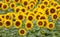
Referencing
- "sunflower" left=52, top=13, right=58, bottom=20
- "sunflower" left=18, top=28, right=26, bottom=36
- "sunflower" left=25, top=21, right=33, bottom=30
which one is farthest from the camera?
"sunflower" left=52, top=13, right=58, bottom=20

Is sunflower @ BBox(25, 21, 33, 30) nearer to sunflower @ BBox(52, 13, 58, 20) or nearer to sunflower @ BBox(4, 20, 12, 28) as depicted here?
sunflower @ BBox(4, 20, 12, 28)

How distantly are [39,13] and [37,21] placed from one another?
0.72 feet

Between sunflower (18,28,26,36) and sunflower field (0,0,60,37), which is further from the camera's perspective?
sunflower field (0,0,60,37)

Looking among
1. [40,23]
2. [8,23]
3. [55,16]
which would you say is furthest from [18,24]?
[55,16]

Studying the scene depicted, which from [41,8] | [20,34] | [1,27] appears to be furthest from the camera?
[41,8]

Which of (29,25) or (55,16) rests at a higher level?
(55,16)

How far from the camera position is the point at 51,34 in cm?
469

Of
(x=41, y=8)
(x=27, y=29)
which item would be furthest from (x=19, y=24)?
(x=41, y=8)

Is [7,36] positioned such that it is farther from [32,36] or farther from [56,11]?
[56,11]

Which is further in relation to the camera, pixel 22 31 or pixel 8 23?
pixel 8 23

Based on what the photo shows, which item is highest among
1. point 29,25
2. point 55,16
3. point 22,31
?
point 55,16

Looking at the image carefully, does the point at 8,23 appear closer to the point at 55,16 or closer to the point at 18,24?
the point at 18,24

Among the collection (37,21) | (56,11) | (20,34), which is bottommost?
(20,34)

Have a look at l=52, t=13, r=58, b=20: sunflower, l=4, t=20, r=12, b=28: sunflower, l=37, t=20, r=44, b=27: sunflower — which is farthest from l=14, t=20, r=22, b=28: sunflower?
l=52, t=13, r=58, b=20: sunflower
